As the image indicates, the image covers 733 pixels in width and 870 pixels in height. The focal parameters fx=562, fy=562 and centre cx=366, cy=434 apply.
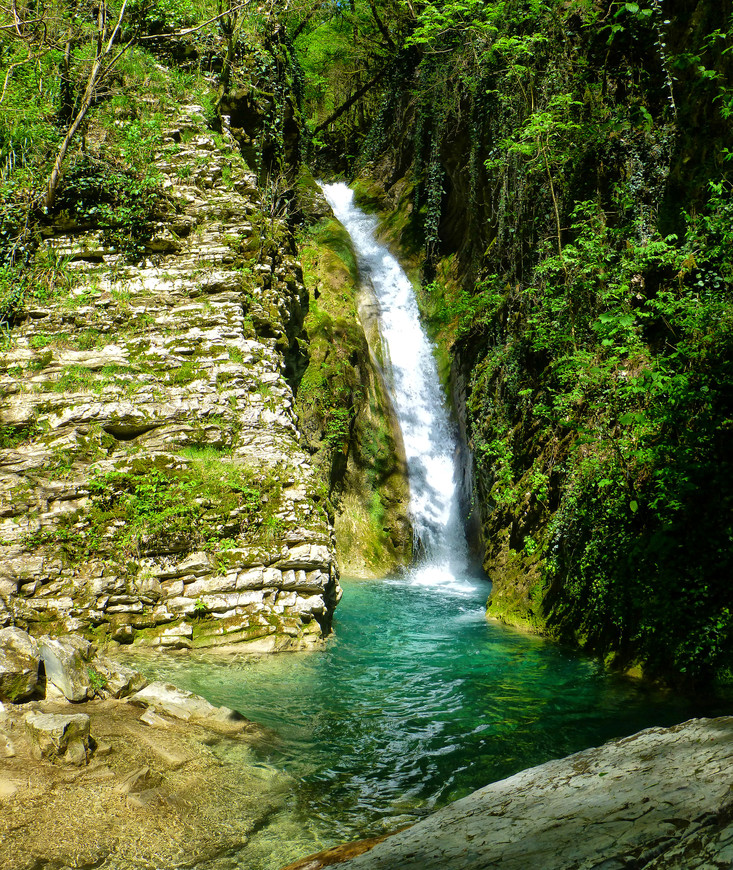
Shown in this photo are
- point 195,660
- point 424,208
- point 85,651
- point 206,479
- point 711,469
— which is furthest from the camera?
point 424,208

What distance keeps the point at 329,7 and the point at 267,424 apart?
22.1m

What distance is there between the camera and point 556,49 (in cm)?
893

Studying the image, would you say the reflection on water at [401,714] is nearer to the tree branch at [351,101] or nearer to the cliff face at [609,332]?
the cliff face at [609,332]

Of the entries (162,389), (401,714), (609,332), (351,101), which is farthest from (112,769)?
(351,101)

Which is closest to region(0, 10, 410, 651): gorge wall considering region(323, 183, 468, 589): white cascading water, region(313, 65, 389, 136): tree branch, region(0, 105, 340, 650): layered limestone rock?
region(0, 105, 340, 650): layered limestone rock

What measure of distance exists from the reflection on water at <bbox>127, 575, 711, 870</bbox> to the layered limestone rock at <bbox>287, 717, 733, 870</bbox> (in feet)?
3.45

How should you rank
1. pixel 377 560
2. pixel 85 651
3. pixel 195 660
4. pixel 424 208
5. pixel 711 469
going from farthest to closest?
pixel 424 208 → pixel 377 560 → pixel 195 660 → pixel 711 469 → pixel 85 651

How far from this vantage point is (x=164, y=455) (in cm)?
716

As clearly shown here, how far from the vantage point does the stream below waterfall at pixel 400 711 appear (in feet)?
10.9

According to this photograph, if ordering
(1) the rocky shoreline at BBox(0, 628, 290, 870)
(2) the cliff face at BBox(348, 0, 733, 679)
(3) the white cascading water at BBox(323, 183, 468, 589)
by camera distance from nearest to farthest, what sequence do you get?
(1) the rocky shoreline at BBox(0, 628, 290, 870) → (2) the cliff face at BBox(348, 0, 733, 679) → (3) the white cascading water at BBox(323, 183, 468, 589)

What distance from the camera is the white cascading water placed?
12727 millimetres

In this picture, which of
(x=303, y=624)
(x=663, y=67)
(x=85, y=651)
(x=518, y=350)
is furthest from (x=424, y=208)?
(x=85, y=651)

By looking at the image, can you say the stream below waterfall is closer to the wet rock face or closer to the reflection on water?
the reflection on water

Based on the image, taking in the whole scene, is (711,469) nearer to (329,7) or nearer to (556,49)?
(556,49)
